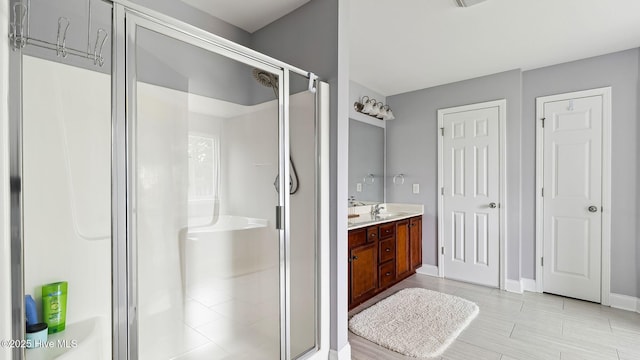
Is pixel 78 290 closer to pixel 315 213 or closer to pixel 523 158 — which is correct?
pixel 315 213

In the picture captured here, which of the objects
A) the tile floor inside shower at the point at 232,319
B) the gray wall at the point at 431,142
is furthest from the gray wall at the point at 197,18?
the gray wall at the point at 431,142

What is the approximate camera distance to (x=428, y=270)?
155 inches

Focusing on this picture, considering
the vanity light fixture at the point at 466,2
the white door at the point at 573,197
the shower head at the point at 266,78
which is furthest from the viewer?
the white door at the point at 573,197

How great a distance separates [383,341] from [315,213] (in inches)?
45.8

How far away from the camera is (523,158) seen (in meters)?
3.34

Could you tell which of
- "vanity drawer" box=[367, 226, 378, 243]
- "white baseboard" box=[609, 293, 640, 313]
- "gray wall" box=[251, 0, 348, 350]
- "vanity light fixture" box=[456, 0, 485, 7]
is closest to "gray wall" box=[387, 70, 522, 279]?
"white baseboard" box=[609, 293, 640, 313]

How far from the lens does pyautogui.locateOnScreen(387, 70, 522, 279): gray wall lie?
3330 mm

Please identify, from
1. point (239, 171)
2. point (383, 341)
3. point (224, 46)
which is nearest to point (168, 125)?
point (239, 171)

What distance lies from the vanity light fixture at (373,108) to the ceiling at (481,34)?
15.3 inches

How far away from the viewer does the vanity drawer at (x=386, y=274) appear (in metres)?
3.02

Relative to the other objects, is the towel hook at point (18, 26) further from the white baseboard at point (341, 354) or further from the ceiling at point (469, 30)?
the white baseboard at point (341, 354)

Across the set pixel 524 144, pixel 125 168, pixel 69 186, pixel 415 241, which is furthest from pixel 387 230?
pixel 69 186

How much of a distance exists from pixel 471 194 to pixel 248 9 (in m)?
3.15

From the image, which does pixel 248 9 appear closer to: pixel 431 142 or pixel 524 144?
pixel 431 142
